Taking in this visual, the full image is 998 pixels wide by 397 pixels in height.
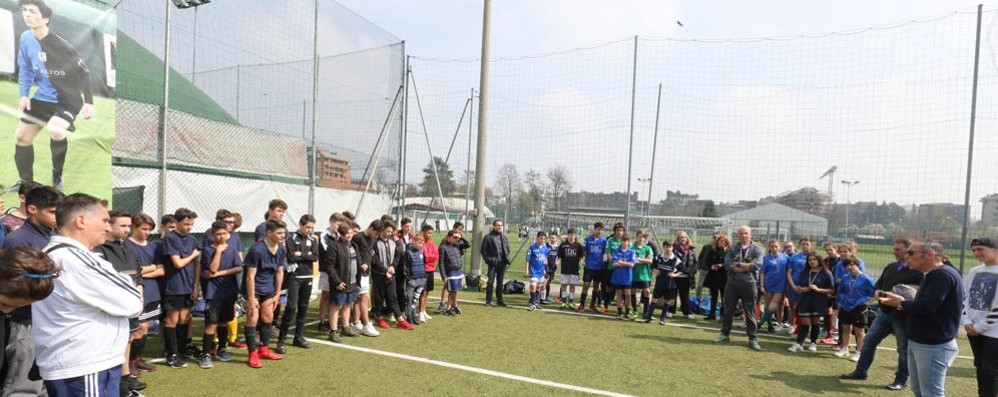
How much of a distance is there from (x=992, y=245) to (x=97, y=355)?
641 cm

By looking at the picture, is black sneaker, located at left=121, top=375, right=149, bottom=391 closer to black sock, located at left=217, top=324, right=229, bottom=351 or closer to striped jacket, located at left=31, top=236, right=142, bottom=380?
black sock, located at left=217, top=324, right=229, bottom=351

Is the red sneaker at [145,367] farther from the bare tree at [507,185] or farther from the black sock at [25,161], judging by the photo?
the bare tree at [507,185]

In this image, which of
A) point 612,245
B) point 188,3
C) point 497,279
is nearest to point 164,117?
point 188,3

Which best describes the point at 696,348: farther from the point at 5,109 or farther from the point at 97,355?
the point at 5,109

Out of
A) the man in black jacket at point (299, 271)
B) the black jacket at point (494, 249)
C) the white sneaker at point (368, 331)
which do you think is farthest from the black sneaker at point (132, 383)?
the black jacket at point (494, 249)

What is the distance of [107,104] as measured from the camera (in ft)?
21.8

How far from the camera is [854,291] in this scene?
650cm

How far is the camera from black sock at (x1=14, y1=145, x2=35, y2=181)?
568 centimetres

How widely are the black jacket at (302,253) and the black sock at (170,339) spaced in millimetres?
1303

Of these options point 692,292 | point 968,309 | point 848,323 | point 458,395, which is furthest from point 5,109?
point 692,292

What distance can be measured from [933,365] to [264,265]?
21.0ft

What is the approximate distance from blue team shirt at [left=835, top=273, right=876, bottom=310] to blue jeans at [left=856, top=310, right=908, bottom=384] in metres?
0.89

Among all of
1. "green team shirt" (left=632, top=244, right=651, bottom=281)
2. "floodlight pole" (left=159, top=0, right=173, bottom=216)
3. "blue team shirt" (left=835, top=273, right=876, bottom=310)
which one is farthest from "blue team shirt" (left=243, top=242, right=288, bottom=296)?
"blue team shirt" (left=835, top=273, right=876, bottom=310)

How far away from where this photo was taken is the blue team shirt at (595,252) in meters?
9.46
